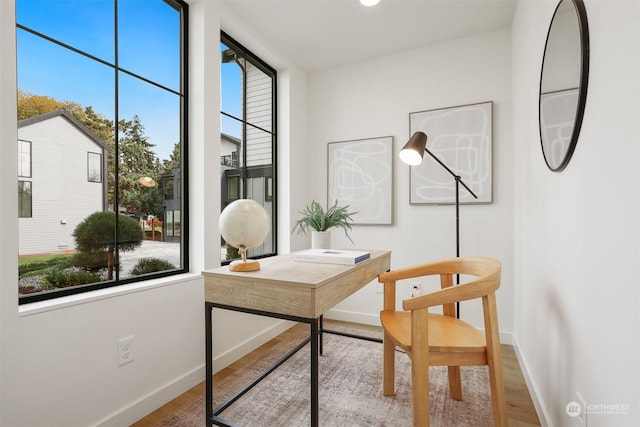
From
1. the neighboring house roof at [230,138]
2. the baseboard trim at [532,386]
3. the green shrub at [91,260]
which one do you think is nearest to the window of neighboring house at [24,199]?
the green shrub at [91,260]

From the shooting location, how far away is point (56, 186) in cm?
146

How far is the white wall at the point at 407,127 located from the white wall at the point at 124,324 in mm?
880

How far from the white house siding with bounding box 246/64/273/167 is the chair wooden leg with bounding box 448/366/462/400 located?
2.10m

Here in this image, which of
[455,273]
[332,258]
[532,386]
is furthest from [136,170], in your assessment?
[532,386]

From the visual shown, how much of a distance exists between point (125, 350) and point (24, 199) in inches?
32.3

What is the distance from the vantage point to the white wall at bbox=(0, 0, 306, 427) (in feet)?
3.90

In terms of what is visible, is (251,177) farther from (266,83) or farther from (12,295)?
(12,295)

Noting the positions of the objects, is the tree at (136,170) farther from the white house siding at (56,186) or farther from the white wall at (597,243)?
the white wall at (597,243)

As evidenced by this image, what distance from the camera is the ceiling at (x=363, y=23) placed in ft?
7.45

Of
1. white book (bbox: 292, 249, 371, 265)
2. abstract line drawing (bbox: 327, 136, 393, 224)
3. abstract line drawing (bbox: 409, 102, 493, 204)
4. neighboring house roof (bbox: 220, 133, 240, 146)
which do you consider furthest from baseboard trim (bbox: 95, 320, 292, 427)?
abstract line drawing (bbox: 409, 102, 493, 204)

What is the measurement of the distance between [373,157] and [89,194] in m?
2.22

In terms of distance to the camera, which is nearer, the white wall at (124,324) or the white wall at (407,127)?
the white wall at (124,324)

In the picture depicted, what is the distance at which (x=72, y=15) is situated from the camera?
61.4 inches

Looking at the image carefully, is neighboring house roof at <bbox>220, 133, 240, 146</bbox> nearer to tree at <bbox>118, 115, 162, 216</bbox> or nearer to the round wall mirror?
tree at <bbox>118, 115, 162, 216</bbox>
